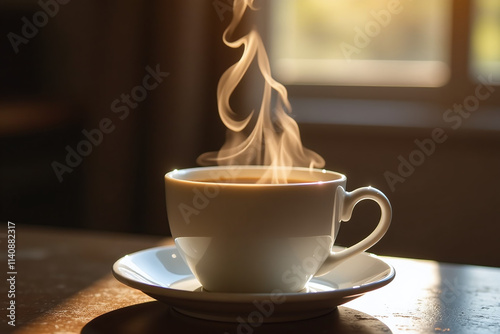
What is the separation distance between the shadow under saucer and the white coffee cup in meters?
0.05

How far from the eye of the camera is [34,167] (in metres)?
2.49

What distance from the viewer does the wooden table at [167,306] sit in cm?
61

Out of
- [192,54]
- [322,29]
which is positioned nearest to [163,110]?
[192,54]

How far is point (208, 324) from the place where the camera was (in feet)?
2.00

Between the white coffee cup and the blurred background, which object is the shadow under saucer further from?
the blurred background

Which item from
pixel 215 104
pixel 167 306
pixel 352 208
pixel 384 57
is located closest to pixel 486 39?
pixel 384 57

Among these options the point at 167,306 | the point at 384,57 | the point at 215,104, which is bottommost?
the point at 167,306

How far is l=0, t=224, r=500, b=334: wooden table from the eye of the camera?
61cm

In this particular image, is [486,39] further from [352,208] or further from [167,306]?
[167,306]

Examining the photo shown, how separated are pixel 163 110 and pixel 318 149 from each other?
54 cm

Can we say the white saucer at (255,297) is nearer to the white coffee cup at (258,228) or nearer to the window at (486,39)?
the white coffee cup at (258,228)

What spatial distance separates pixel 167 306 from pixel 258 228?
127mm

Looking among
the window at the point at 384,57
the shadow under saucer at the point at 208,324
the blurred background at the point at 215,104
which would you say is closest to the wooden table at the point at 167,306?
the shadow under saucer at the point at 208,324

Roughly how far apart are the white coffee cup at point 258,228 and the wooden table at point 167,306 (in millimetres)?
52
